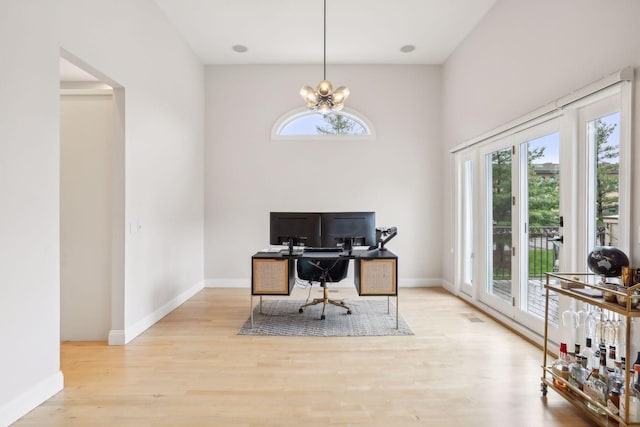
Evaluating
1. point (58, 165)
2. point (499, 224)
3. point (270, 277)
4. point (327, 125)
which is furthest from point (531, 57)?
point (58, 165)

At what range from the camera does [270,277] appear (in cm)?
364

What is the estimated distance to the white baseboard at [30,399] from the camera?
204 cm

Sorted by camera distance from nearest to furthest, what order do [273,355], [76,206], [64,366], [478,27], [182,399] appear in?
[182,399] → [64,366] → [273,355] → [76,206] → [478,27]

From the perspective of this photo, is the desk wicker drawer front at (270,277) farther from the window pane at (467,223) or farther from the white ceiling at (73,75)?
the window pane at (467,223)

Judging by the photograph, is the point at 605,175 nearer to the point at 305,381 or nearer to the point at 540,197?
the point at 540,197

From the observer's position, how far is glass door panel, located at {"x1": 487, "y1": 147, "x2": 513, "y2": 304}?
12.5 feet

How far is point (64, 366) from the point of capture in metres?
2.82

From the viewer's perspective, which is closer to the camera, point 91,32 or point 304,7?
point 91,32

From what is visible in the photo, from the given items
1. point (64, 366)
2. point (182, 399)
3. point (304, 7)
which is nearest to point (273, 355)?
point (182, 399)

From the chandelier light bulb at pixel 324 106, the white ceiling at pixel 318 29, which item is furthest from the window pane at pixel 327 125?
the chandelier light bulb at pixel 324 106

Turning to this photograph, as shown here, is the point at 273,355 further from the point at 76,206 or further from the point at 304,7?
the point at 304,7

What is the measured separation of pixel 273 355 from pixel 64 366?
5.27 ft

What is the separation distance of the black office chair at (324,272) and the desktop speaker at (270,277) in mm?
468

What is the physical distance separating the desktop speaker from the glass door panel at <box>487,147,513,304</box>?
91.0 inches
